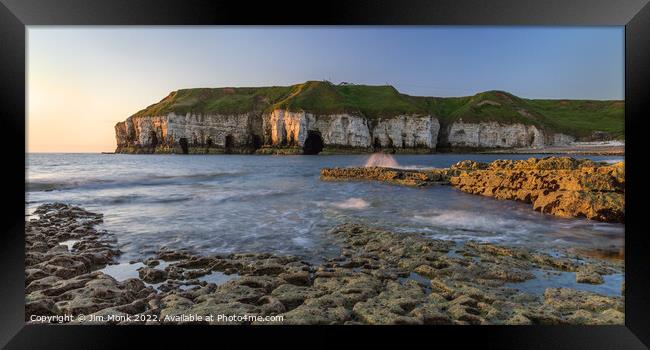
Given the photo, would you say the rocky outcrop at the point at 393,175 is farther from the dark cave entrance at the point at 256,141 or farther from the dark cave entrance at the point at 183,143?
the dark cave entrance at the point at 183,143

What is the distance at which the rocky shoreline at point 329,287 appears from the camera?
→ 287 cm

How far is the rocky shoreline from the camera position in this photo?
9.41 feet

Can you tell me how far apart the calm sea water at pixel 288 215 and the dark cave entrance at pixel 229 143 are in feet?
66.8

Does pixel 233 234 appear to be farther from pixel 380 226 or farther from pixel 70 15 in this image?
pixel 70 15

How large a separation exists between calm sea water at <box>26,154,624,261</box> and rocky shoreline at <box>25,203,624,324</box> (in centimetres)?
68

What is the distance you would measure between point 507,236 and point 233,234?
512 cm

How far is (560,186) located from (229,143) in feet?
105

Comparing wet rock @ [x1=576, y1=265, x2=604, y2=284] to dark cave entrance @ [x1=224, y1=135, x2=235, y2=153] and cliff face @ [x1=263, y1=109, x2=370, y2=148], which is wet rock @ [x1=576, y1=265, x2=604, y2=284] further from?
dark cave entrance @ [x1=224, y1=135, x2=235, y2=153]

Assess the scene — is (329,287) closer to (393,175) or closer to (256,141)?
(393,175)

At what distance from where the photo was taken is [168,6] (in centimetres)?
253

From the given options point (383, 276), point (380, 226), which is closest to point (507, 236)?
point (380, 226)

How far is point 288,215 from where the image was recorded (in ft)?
25.6

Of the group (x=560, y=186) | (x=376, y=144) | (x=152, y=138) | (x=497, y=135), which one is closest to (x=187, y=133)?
(x=152, y=138)

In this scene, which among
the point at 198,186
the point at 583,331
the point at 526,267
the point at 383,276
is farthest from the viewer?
the point at 198,186
